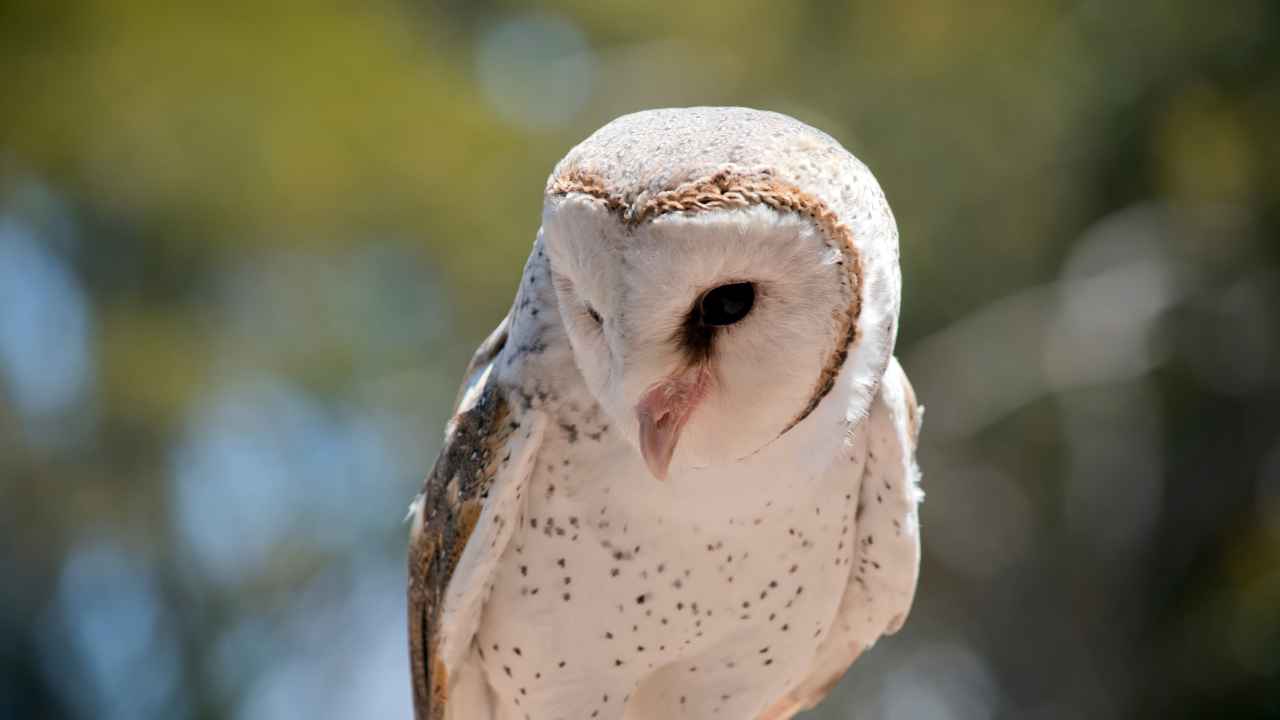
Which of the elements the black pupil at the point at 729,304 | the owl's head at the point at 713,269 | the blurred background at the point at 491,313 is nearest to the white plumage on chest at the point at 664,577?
the owl's head at the point at 713,269

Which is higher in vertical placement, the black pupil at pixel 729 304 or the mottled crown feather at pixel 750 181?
the mottled crown feather at pixel 750 181

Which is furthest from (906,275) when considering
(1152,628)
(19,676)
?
(19,676)

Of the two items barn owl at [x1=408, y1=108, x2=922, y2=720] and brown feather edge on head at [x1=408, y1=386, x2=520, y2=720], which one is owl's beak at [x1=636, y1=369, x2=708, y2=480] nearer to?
barn owl at [x1=408, y1=108, x2=922, y2=720]

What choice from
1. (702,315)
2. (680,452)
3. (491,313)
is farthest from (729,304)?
(491,313)

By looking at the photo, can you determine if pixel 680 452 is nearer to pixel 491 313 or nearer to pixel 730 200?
pixel 730 200

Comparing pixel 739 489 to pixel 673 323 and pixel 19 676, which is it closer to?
pixel 673 323

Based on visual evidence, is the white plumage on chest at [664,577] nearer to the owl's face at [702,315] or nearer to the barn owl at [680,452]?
the barn owl at [680,452]
